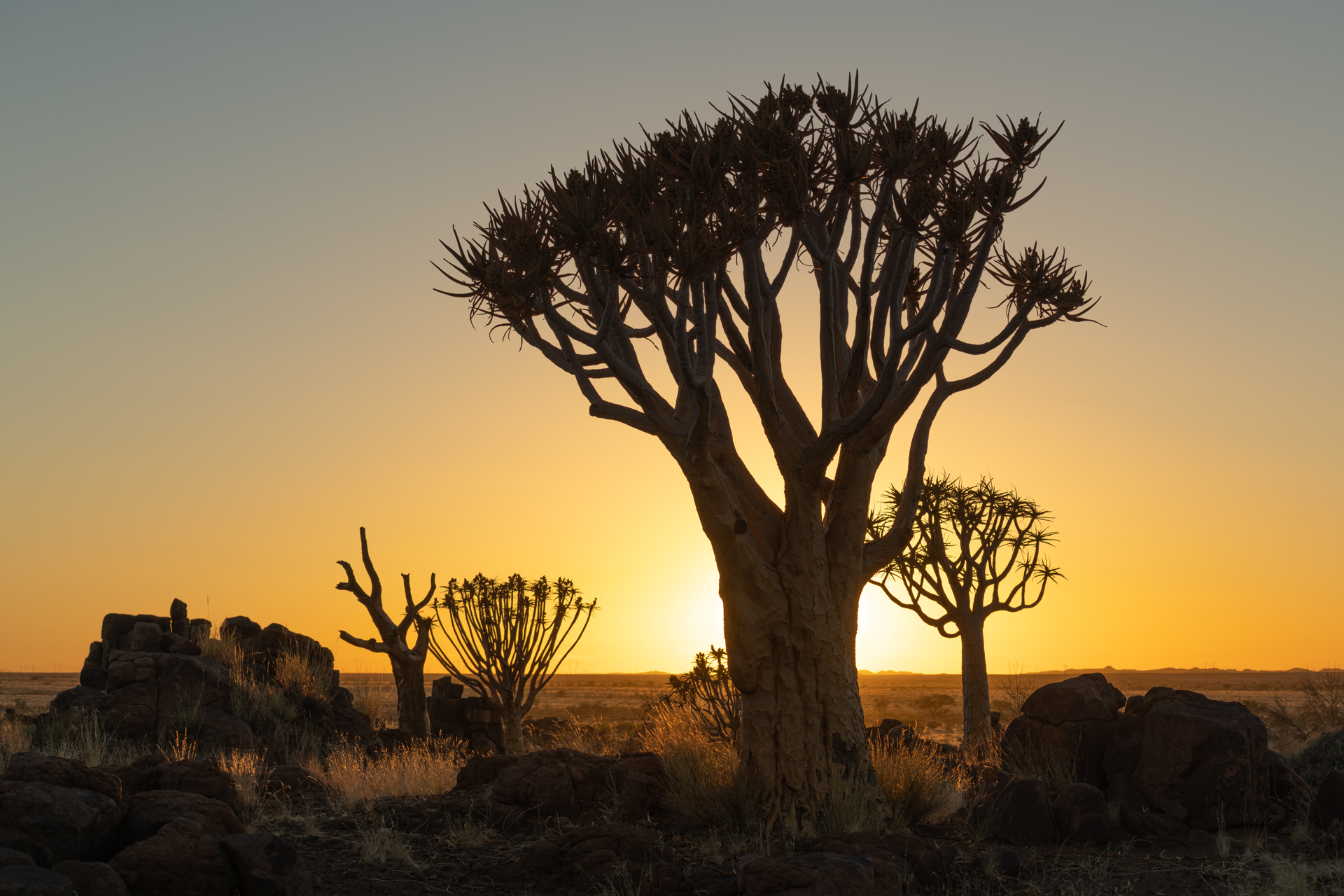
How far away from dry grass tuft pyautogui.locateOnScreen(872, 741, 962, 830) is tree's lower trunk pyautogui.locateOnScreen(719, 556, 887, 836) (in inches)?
24.5

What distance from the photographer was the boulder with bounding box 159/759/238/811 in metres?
8.29

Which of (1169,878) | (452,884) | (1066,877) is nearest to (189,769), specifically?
(452,884)

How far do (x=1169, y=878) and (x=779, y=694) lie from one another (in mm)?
3414

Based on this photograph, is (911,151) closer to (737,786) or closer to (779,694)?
(779,694)

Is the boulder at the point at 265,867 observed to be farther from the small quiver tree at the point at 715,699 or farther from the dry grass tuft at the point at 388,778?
the small quiver tree at the point at 715,699

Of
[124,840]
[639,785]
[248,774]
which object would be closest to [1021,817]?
[639,785]

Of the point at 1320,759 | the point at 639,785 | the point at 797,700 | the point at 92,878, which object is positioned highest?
the point at 797,700

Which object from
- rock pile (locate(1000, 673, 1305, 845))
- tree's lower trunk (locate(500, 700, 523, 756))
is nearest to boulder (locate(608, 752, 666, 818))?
rock pile (locate(1000, 673, 1305, 845))

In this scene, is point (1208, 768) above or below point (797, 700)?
below

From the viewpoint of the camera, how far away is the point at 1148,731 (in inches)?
404

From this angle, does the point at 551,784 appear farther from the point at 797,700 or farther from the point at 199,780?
the point at 199,780

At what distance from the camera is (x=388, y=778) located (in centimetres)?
1130

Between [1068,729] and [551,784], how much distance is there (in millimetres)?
5692

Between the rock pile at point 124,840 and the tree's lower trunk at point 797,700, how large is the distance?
4166mm
